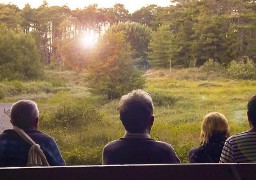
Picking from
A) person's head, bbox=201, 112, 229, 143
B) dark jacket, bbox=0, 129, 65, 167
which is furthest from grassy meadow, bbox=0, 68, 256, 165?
dark jacket, bbox=0, 129, 65, 167

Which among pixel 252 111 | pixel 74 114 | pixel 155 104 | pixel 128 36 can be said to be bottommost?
pixel 74 114

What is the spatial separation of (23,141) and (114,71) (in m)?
2.99

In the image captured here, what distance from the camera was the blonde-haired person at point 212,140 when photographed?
249cm

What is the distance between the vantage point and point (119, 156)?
1.91m

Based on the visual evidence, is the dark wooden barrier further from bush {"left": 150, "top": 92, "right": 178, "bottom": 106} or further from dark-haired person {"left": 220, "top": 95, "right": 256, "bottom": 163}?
bush {"left": 150, "top": 92, "right": 178, "bottom": 106}

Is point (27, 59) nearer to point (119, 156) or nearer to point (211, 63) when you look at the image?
point (211, 63)

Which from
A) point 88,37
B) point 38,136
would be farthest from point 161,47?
point 38,136

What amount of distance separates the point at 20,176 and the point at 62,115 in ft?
11.7

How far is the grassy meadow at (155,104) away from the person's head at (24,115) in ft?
7.84

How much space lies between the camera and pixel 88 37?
4.83 m

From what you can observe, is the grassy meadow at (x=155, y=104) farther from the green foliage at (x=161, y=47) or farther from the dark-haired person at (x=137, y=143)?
the dark-haired person at (x=137, y=143)

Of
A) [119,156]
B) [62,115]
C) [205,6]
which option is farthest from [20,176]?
[205,6]

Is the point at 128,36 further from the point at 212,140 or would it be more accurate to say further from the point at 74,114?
the point at 212,140

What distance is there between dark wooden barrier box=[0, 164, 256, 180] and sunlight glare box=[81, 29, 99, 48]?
365cm
